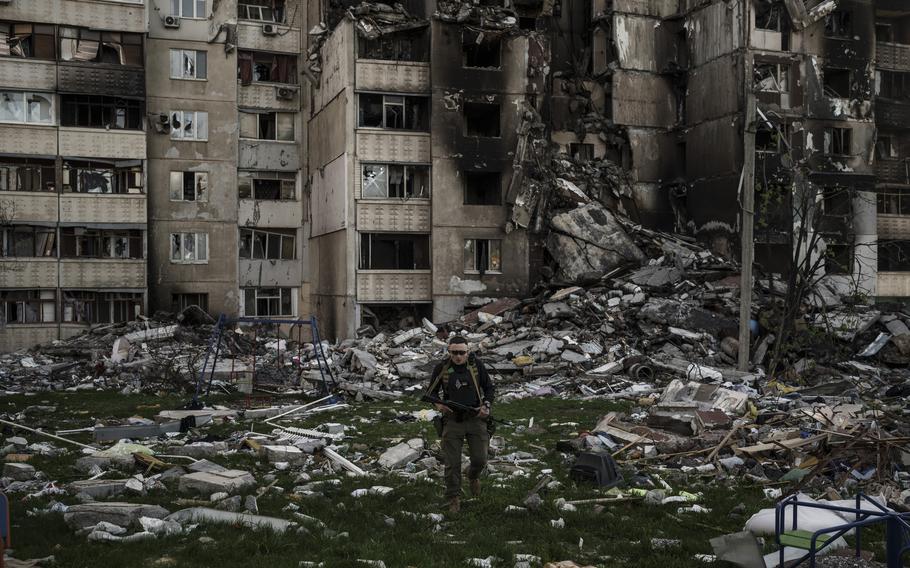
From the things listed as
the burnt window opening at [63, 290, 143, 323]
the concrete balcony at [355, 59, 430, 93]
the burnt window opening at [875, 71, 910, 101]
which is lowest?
the burnt window opening at [63, 290, 143, 323]

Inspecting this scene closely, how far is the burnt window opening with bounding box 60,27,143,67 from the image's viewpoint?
104 ft

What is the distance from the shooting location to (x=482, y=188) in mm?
33375

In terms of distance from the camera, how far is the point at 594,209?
31922 mm

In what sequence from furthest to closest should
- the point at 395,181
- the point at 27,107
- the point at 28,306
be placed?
1. the point at 395,181
2. the point at 28,306
3. the point at 27,107

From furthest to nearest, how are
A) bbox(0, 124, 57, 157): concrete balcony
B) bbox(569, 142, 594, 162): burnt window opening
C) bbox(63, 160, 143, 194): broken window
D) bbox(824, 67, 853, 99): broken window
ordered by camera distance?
bbox(569, 142, 594, 162): burnt window opening → bbox(824, 67, 853, 99): broken window → bbox(63, 160, 143, 194): broken window → bbox(0, 124, 57, 157): concrete balcony

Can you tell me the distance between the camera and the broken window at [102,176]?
3238 centimetres

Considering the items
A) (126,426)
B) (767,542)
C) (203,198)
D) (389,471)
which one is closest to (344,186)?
(203,198)

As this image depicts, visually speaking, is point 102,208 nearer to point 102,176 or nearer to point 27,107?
point 102,176

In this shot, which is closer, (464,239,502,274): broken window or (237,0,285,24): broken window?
(464,239,502,274): broken window

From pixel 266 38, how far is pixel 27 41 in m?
9.00

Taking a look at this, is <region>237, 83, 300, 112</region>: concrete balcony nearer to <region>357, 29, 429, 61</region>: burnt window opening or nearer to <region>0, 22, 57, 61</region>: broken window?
<region>357, 29, 429, 61</region>: burnt window opening


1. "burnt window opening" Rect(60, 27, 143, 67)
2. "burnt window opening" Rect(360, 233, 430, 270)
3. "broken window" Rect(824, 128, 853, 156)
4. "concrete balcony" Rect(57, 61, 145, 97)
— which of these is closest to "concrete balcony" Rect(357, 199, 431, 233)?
"burnt window opening" Rect(360, 233, 430, 270)

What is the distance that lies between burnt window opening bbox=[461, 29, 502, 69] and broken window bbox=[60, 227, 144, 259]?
1450cm

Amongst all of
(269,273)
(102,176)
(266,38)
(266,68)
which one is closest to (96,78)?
(102,176)
